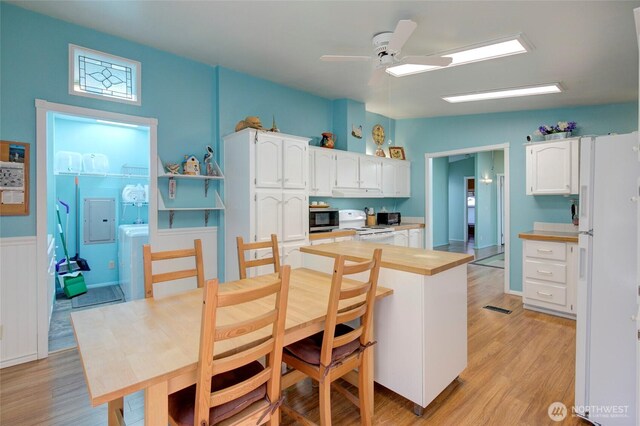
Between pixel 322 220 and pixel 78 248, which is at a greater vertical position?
pixel 322 220

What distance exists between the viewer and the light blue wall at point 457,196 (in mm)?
9766

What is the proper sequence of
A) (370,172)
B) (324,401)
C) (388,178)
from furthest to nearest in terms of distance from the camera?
(388,178)
(370,172)
(324,401)

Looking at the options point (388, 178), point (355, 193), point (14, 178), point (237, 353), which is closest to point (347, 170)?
point (355, 193)

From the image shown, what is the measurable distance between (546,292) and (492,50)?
2891mm

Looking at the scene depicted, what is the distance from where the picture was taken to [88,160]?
4652mm

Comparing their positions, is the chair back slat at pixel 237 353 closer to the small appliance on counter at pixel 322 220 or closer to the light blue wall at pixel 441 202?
the small appliance on counter at pixel 322 220

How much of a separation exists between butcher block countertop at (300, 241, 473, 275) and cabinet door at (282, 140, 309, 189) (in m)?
1.15

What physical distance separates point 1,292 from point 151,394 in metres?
2.50

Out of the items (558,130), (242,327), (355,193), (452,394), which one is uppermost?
(558,130)

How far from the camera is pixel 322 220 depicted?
4.35 m

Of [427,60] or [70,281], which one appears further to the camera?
[70,281]

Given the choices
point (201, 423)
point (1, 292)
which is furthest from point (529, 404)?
point (1, 292)

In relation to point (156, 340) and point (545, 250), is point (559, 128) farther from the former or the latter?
point (156, 340)

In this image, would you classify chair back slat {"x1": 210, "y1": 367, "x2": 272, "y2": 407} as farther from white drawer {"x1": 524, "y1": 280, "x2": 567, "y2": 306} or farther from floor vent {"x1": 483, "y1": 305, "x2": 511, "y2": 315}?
white drawer {"x1": 524, "y1": 280, "x2": 567, "y2": 306}
